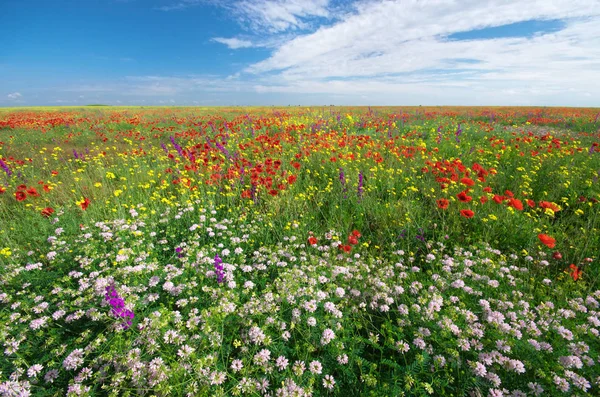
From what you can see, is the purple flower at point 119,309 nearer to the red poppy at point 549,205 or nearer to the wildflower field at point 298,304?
the wildflower field at point 298,304

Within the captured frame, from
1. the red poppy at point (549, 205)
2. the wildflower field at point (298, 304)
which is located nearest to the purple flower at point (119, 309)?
the wildflower field at point (298, 304)

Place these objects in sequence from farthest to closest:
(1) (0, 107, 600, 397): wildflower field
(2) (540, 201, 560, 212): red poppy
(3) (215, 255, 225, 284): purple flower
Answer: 1. (2) (540, 201, 560, 212): red poppy
2. (3) (215, 255, 225, 284): purple flower
3. (1) (0, 107, 600, 397): wildflower field

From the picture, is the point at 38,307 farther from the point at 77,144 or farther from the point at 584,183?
the point at 77,144

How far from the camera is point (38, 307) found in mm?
2137

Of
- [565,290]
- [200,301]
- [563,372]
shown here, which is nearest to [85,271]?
[200,301]

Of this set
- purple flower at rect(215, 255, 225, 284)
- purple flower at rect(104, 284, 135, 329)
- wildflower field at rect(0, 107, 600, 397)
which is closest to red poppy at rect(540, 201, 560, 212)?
wildflower field at rect(0, 107, 600, 397)

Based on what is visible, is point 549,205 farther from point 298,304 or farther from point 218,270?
point 218,270

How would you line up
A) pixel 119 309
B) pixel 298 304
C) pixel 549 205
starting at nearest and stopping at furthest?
pixel 119 309 < pixel 298 304 < pixel 549 205

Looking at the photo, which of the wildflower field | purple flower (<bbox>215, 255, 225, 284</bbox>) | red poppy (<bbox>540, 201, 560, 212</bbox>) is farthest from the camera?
red poppy (<bbox>540, 201, 560, 212</bbox>)

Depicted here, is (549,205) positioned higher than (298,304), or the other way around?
(549,205)

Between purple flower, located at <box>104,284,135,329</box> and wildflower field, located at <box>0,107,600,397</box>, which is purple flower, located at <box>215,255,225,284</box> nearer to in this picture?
wildflower field, located at <box>0,107,600,397</box>

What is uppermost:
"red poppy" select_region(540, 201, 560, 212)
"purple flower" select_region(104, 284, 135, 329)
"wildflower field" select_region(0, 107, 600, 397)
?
"red poppy" select_region(540, 201, 560, 212)

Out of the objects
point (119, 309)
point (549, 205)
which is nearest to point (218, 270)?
point (119, 309)

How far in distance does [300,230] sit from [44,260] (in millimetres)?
2990
